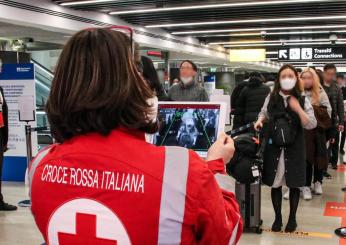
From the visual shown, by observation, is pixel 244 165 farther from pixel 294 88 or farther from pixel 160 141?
pixel 160 141

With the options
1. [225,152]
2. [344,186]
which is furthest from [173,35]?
[225,152]

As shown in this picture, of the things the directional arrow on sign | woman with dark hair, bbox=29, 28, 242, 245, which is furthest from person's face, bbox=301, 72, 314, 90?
the directional arrow on sign

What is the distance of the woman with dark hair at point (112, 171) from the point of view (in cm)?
87

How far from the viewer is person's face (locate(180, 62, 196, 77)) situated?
5.04m

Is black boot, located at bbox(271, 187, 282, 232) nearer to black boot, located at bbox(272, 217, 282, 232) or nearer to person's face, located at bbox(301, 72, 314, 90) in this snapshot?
black boot, located at bbox(272, 217, 282, 232)

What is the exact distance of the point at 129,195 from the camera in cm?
87

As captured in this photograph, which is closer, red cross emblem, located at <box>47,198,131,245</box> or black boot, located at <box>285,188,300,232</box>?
red cross emblem, located at <box>47,198,131,245</box>

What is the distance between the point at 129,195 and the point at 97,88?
0.73ft

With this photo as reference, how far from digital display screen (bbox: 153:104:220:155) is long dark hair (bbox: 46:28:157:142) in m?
1.11

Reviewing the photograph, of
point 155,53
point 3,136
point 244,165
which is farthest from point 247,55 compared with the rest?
point 244,165

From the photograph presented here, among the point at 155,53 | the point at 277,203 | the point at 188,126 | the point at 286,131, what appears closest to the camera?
the point at 188,126

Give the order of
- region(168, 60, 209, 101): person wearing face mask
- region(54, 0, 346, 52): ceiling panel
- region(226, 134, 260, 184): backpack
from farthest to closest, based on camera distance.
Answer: region(54, 0, 346, 52): ceiling panel < region(168, 60, 209, 101): person wearing face mask < region(226, 134, 260, 184): backpack

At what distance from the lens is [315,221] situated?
176 inches

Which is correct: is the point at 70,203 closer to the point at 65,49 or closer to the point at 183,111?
the point at 65,49
